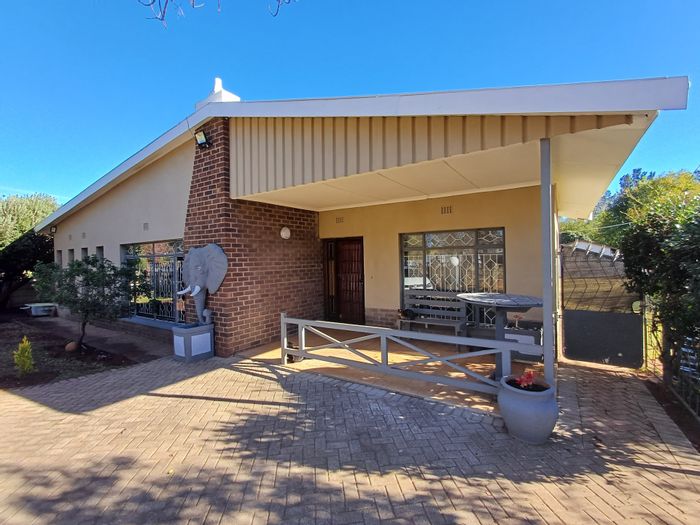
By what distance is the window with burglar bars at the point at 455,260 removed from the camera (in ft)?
21.3

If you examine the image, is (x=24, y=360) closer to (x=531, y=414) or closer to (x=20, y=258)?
(x=531, y=414)

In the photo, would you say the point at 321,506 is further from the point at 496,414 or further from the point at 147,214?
the point at 147,214

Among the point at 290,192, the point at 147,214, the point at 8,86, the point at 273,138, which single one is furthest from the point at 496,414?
the point at 8,86

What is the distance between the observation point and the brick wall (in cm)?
610

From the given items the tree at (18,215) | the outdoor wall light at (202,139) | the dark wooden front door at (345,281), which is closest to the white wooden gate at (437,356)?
the dark wooden front door at (345,281)

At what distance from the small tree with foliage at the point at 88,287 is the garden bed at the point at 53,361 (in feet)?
2.44

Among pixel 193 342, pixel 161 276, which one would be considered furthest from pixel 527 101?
pixel 161 276

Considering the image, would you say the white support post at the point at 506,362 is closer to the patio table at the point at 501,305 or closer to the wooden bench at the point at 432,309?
the patio table at the point at 501,305

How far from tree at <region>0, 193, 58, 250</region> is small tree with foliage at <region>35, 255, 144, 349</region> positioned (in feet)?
28.7

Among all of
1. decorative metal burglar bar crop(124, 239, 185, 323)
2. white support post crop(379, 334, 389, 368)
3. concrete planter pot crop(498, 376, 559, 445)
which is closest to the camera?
concrete planter pot crop(498, 376, 559, 445)

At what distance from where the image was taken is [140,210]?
819 cm

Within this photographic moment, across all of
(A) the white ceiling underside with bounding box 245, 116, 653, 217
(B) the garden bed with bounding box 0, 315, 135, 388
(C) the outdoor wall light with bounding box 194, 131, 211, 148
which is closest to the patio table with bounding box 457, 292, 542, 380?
(A) the white ceiling underside with bounding box 245, 116, 653, 217

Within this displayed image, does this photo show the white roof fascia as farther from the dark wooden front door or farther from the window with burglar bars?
the dark wooden front door

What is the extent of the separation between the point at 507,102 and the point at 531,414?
9.65 feet
